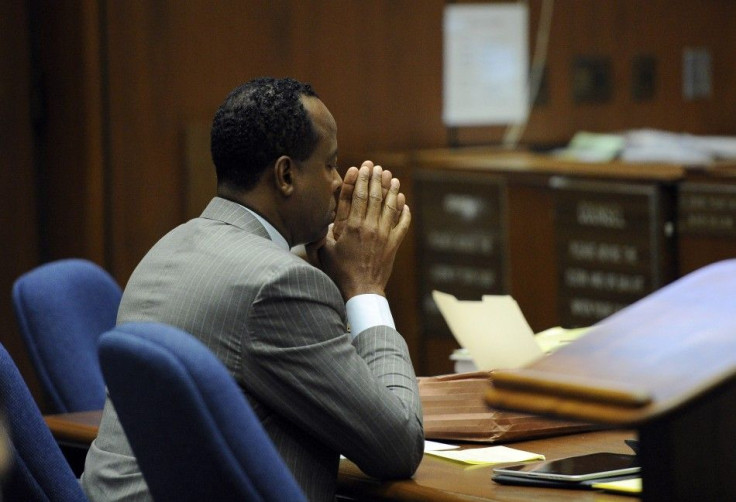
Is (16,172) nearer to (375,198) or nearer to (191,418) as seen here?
(375,198)

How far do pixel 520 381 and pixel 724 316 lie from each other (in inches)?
8.9

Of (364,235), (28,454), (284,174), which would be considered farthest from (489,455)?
(28,454)

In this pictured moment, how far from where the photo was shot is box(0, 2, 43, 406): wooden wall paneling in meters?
4.09

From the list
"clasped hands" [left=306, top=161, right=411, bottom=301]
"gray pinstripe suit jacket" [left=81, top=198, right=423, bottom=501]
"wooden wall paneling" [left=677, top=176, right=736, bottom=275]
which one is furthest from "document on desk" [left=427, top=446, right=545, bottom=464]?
"wooden wall paneling" [left=677, top=176, right=736, bottom=275]

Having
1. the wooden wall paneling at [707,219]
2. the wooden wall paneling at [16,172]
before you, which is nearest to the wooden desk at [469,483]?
the wooden wall paneling at [707,219]

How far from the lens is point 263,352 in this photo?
66.2 inches

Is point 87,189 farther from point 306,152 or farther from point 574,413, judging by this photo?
point 574,413

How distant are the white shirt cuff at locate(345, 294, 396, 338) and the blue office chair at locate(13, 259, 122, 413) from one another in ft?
3.38

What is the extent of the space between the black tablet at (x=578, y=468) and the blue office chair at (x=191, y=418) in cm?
47

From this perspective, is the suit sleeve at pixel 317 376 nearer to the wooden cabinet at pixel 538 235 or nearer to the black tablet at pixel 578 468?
the black tablet at pixel 578 468

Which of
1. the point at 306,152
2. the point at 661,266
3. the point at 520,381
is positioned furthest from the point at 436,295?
the point at 661,266

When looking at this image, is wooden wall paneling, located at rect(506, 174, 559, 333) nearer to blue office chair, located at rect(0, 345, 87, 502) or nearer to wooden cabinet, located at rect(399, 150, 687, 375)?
wooden cabinet, located at rect(399, 150, 687, 375)

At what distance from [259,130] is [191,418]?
658 millimetres

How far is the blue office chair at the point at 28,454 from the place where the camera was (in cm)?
173
